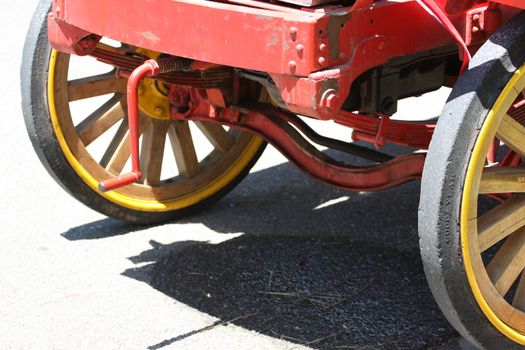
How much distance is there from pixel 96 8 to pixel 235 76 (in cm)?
72

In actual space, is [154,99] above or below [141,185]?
above

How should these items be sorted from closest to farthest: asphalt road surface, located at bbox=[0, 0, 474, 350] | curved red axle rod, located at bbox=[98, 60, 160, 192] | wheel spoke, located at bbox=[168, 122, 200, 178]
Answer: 1. curved red axle rod, located at bbox=[98, 60, 160, 192]
2. asphalt road surface, located at bbox=[0, 0, 474, 350]
3. wheel spoke, located at bbox=[168, 122, 200, 178]

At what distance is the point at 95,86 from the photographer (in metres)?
4.64

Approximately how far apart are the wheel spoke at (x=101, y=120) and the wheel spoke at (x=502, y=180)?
1.90 meters

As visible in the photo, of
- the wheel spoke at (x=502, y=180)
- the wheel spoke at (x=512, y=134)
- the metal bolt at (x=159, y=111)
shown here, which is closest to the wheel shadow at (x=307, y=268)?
the metal bolt at (x=159, y=111)

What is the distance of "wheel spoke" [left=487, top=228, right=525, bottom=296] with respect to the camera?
3508mm

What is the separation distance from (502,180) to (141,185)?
1864 millimetres

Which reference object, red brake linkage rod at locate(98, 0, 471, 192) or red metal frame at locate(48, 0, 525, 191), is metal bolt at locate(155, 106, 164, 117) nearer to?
red metal frame at locate(48, 0, 525, 191)

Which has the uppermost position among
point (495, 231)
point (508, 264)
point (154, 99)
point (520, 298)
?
point (154, 99)

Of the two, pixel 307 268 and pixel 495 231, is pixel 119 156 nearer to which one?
pixel 307 268

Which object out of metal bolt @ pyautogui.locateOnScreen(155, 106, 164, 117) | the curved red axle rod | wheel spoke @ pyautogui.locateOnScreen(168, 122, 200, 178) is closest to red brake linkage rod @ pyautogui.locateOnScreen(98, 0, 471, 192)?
the curved red axle rod

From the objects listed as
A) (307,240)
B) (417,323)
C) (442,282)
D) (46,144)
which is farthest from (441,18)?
(46,144)

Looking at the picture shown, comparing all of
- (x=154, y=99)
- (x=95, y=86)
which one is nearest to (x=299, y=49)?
(x=154, y=99)

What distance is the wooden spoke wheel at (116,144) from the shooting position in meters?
4.41
